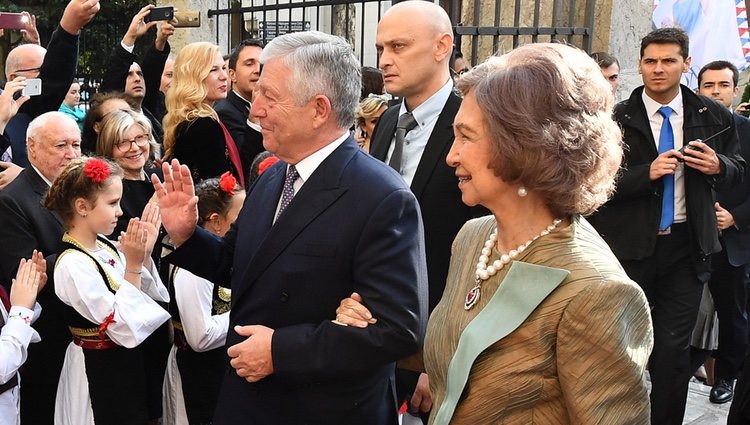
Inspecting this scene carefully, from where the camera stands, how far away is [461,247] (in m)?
2.32

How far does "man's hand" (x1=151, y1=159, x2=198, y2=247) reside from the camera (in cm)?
267

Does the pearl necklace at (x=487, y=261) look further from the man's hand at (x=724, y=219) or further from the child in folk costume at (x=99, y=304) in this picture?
the man's hand at (x=724, y=219)

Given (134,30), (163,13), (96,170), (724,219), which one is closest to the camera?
(96,170)

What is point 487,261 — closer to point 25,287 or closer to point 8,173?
point 25,287

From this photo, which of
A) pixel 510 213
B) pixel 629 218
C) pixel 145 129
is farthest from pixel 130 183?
pixel 510 213

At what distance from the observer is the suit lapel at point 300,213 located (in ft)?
8.09

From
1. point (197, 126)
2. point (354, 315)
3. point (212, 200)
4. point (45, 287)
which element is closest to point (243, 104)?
point (197, 126)

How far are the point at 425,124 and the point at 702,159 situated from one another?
5.83 feet

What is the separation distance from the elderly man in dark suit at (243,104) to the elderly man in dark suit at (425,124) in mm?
1622

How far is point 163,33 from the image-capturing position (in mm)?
5938

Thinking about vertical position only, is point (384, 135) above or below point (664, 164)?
above

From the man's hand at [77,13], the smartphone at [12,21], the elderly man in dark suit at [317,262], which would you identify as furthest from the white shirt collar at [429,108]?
the smartphone at [12,21]

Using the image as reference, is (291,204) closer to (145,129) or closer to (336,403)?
(336,403)

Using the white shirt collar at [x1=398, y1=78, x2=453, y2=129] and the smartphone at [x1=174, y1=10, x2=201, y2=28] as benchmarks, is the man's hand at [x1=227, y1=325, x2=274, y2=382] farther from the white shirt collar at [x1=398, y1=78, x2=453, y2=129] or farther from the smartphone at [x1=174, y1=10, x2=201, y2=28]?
the smartphone at [x1=174, y1=10, x2=201, y2=28]
